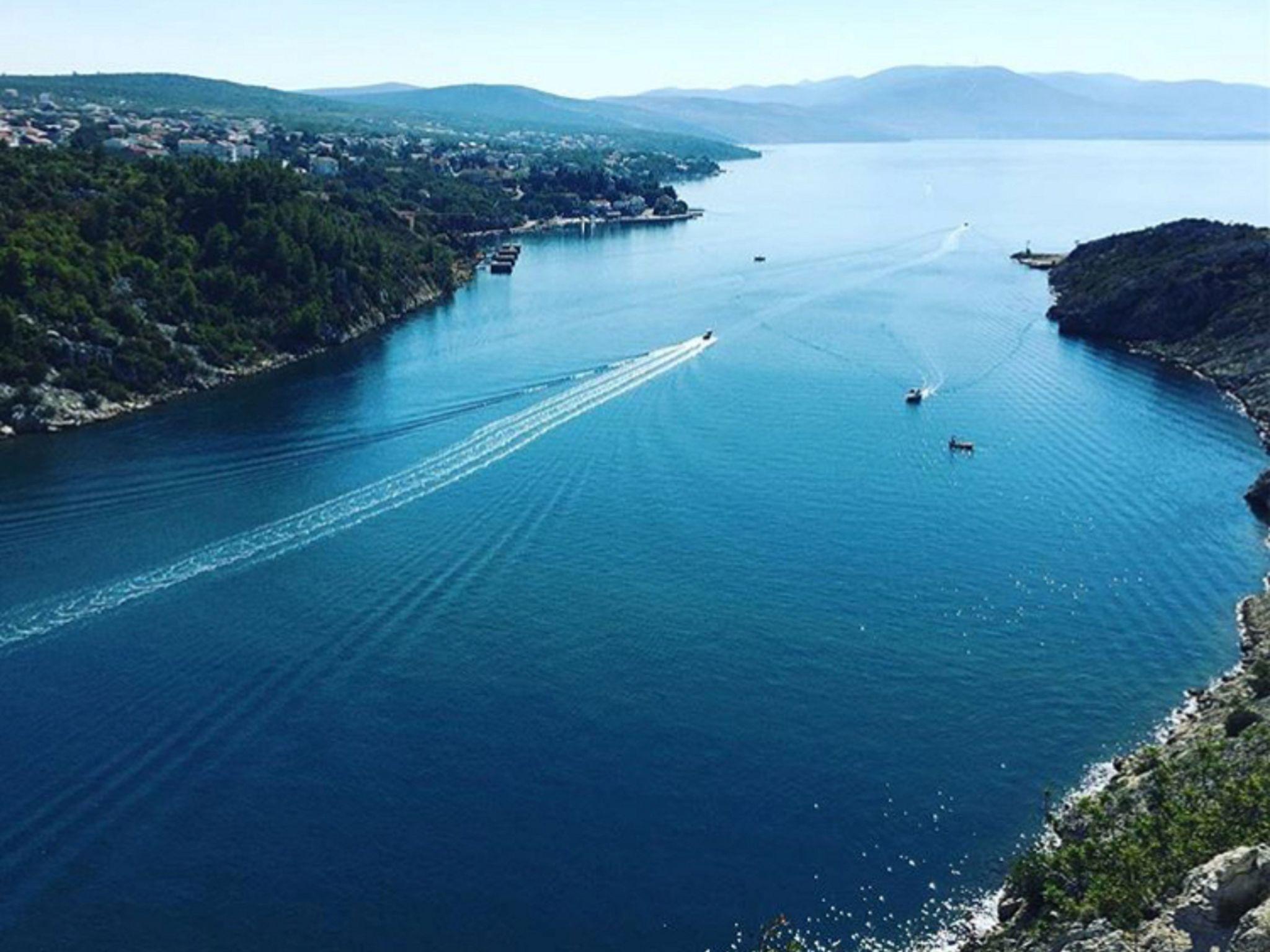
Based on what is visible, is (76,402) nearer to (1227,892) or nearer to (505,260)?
(1227,892)

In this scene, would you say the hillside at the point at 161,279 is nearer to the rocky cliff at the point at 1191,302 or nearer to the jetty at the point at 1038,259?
the rocky cliff at the point at 1191,302

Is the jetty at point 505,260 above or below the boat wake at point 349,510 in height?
above

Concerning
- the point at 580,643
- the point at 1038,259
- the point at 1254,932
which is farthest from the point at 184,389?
the point at 1038,259

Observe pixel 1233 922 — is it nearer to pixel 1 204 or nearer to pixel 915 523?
pixel 915 523

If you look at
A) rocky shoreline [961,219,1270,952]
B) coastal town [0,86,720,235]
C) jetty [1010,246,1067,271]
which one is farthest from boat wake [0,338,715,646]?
jetty [1010,246,1067,271]

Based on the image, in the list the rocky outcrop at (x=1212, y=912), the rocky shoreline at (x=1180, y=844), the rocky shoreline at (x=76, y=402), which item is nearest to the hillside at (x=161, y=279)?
the rocky shoreline at (x=76, y=402)

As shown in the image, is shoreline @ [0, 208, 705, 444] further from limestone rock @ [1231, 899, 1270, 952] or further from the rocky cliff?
limestone rock @ [1231, 899, 1270, 952]
